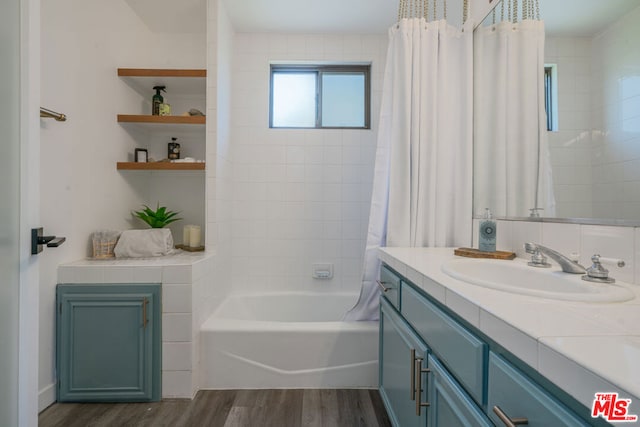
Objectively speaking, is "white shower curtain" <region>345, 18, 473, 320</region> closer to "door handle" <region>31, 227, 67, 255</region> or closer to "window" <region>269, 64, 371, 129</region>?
"window" <region>269, 64, 371, 129</region>

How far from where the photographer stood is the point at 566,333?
522 mm

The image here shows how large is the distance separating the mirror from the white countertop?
1.07ft

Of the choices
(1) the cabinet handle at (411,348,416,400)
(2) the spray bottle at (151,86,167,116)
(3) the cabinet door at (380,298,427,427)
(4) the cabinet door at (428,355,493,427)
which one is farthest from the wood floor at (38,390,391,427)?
(2) the spray bottle at (151,86,167,116)

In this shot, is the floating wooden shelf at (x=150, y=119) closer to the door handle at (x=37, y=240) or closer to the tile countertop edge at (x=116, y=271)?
the tile countertop edge at (x=116, y=271)

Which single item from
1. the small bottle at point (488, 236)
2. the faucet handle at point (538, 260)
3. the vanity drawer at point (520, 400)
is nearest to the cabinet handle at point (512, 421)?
the vanity drawer at point (520, 400)

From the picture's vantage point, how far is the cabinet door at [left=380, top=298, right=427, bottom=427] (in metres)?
1.10

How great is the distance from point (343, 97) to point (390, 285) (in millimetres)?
1863

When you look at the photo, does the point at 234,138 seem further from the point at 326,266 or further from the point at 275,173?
the point at 326,266

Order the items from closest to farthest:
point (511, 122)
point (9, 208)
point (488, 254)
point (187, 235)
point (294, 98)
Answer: point (9, 208)
point (488, 254)
point (511, 122)
point (187, 235)
point (294, 98)

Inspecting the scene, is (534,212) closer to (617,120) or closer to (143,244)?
(617,120)

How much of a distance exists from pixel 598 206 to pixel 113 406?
93.9 inches

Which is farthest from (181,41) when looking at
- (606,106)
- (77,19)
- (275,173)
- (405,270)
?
(606,106)

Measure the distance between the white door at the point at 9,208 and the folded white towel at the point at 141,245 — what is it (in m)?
0.97

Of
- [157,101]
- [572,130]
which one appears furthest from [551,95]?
[157,101]
